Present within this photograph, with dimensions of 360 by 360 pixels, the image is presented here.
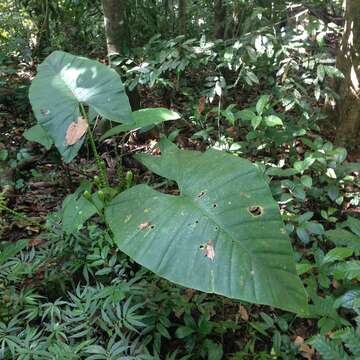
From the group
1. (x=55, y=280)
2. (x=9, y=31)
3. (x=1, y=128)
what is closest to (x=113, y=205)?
(x=55, y=280)

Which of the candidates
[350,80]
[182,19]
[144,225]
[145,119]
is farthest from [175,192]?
[182,19]

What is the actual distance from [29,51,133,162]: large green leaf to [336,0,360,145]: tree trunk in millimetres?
1729

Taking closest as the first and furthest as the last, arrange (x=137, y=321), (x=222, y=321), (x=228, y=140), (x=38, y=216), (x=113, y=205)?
(x=137, y=321)
(x=113, y=205)
(x=222, y=321)
(x=38, y=216)
(x=228, y=140)

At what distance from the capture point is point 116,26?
299cm

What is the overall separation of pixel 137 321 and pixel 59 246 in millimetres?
598

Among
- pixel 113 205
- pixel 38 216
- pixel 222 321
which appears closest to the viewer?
pixel 113 205

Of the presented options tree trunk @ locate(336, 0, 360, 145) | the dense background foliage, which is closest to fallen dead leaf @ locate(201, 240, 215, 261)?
the dense background foliage

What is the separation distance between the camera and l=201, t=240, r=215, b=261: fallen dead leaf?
1.26 metres

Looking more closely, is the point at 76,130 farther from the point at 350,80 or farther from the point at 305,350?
the point at 350,80

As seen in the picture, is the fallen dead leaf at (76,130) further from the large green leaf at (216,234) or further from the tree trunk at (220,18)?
the tree trunk at (220,18)

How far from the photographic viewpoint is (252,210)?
1.39 meters

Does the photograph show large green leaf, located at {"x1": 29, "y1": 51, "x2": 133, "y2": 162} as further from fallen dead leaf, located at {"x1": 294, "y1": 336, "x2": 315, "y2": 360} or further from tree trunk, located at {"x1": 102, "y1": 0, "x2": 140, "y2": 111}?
fallen dead leaf, located at {"x1": 294, "y1": 336, "x2": 315, "y2": 360}

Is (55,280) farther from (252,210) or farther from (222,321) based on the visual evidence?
(252,210)

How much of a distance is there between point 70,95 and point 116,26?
4.46 ft
